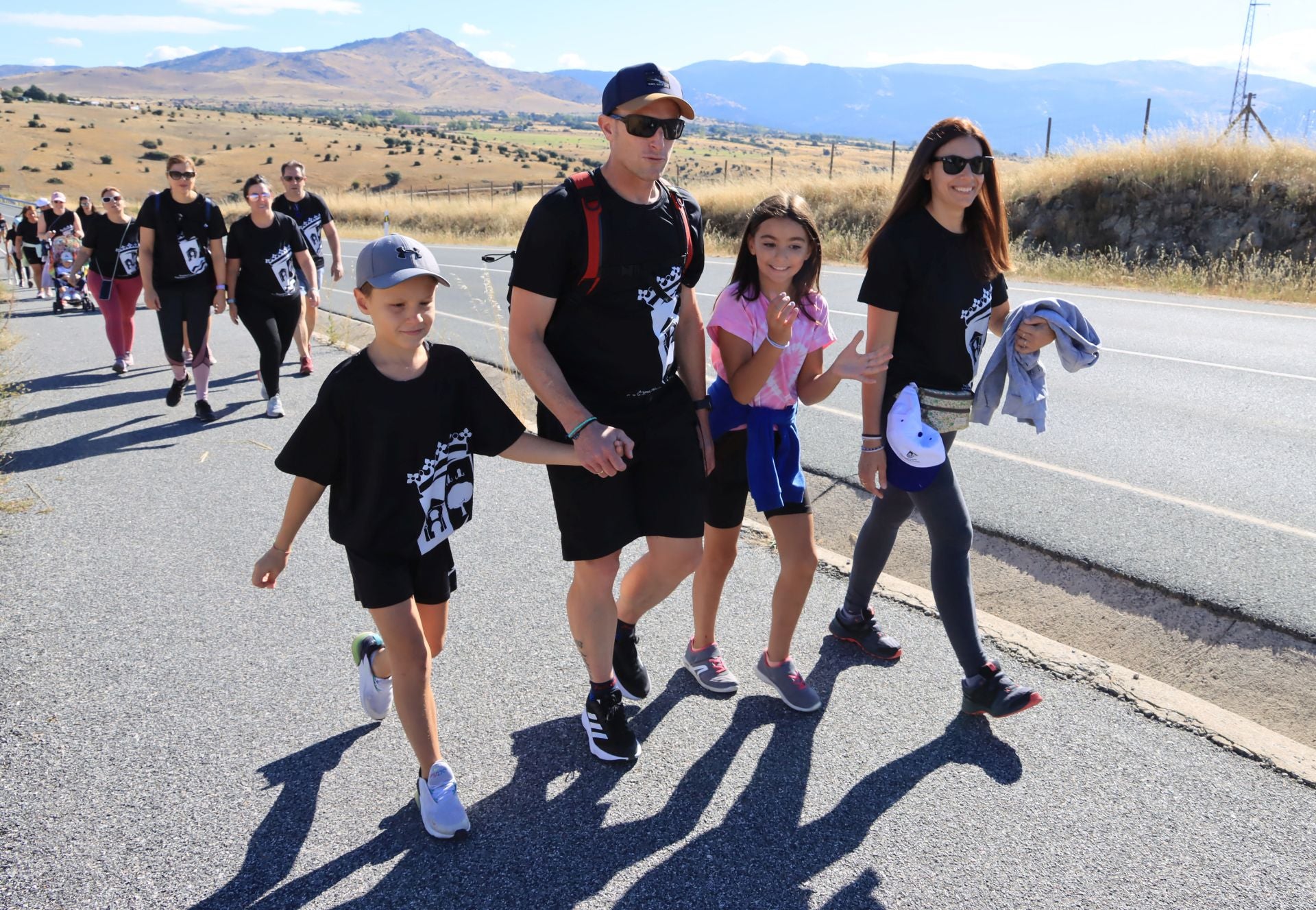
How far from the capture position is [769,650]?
3445 mm

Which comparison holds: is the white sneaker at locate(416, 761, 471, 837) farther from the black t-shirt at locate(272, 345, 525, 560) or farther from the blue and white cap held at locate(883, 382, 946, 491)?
the blue and white cap held at locate(883, 382, 946, 491)

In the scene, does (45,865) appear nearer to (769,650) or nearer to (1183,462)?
(769,650)

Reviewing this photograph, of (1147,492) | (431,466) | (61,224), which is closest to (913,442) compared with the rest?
(431,466)

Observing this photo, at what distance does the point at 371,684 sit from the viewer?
125 inches

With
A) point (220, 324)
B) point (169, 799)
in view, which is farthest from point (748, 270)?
point (220, 324)

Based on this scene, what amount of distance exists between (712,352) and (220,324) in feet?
35.1

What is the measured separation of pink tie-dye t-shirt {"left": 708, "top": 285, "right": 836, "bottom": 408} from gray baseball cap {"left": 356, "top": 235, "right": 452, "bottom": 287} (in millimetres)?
1092

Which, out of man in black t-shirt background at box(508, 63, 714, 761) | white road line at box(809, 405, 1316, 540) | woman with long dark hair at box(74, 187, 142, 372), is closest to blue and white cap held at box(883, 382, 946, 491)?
man in black t-shirt background at box(508, 63, 714, 761)

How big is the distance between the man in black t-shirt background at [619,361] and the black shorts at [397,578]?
1.33ft

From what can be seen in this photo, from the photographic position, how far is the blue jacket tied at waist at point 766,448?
3.27 meters

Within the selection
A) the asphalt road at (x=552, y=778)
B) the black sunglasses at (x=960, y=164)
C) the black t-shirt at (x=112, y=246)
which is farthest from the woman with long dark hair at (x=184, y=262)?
the black sunglasses at (x=960, y=164)

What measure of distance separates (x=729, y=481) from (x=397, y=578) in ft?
4.11

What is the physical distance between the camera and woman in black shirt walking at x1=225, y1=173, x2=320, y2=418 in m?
7.34

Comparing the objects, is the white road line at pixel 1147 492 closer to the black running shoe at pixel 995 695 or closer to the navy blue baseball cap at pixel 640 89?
the black running shoe at pixel 995 695
